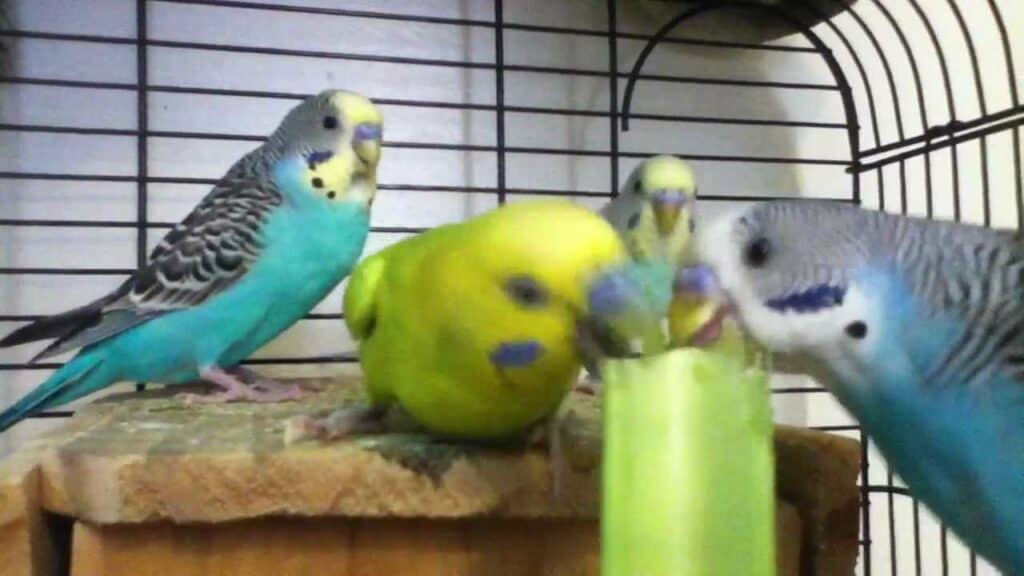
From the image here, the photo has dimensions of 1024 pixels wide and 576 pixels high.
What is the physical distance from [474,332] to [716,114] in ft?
2.66

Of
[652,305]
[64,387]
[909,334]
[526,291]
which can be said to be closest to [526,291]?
[526,291]

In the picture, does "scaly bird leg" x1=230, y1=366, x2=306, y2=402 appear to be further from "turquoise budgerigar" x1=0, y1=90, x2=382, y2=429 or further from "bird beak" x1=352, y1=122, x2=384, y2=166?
"bird beak" x1=352, y1=122, x2=384, y2=166

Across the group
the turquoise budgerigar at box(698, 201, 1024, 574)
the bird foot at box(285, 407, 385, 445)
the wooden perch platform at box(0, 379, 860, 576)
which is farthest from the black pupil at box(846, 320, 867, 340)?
the bird foot at box(285, 407, 385, 445)

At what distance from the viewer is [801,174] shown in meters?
1.29

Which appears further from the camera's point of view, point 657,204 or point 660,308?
point 657,204

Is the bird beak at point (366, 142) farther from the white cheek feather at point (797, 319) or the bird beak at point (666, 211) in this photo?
the white cheek feather at point (797, 319)

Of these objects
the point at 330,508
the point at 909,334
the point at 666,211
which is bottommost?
the point at 330,508

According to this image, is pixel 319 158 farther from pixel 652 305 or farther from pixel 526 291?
pixel 652 305

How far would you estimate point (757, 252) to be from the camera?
576 millimetres

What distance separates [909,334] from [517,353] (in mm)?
237

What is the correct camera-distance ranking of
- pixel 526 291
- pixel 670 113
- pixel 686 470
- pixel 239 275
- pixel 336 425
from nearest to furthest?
pixel 686 470, pixel 526 291, pixel 336 425, pixel 239 275, pixel 670 113

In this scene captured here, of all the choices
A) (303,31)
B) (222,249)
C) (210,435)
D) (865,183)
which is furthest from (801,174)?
(210,435)

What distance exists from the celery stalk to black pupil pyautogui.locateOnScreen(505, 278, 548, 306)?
133 millimetres

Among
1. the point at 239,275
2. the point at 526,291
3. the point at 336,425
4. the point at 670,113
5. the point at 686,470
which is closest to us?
the point at 686,470
